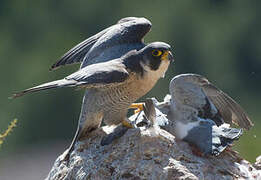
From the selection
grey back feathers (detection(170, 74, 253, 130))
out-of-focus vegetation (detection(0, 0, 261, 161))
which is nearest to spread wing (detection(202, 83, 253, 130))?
grey back feathers (detection(170, 74, 253, 130))

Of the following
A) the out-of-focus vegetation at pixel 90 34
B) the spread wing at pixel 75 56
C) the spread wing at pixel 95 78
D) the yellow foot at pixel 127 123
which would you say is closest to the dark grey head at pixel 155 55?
the spread wing at pixel 95 78

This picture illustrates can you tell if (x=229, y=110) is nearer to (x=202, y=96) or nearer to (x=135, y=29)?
(x=202, y=96)

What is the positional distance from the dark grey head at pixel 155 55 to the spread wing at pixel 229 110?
607 mm

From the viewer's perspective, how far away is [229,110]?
21.9 ft

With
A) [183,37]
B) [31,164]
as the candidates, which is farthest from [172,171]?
[183,37]

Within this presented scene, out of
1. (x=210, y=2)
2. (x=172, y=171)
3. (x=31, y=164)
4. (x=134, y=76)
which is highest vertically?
(x=134, y=76)

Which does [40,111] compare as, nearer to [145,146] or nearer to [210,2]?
[210,2]

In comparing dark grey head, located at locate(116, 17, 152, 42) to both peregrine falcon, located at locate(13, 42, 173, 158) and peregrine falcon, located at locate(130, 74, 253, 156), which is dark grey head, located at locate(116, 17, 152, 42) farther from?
peregrine falcon, located at locate(130, 74, 253, 156)

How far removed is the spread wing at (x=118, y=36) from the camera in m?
6.96

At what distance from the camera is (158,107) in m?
6.45

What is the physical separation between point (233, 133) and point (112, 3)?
1679 cm

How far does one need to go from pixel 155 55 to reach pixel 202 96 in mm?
617

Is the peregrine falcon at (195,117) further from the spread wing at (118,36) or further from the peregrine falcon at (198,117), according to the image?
the spread wing at (118,36)

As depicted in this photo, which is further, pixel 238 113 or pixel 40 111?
pixel 40 111
